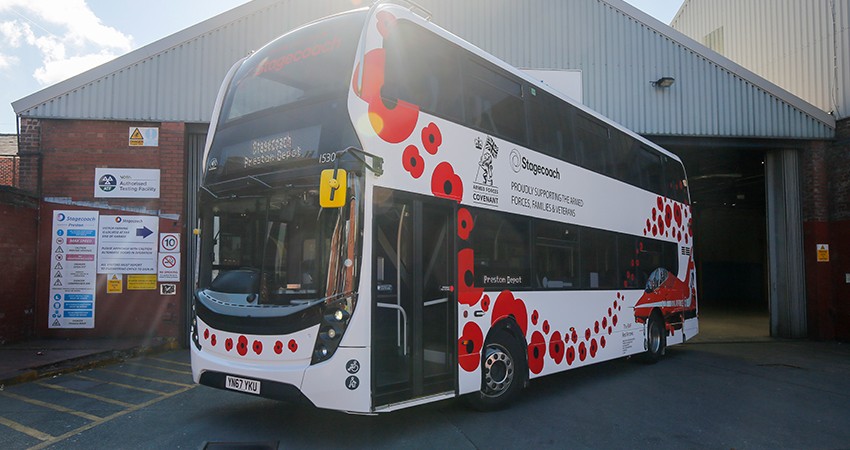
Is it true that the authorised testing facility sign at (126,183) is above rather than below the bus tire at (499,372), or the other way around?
above

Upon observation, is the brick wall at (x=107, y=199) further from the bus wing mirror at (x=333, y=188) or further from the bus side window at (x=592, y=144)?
the bus wing mirror at (x=333, y=188)

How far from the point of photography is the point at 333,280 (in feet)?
16.8

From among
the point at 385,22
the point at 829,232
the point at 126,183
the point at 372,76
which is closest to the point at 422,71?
the point at 385,22

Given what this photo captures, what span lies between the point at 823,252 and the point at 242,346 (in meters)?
15.5

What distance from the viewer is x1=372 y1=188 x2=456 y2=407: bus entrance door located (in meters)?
5.42

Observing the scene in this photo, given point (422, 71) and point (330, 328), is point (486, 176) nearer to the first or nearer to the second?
point (422, 71)

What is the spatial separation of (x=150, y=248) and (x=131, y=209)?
88 cm

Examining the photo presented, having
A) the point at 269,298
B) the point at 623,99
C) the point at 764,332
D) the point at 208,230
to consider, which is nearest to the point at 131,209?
the point at 208,230

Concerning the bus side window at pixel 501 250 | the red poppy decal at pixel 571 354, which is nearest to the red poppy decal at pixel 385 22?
the bus side window at pixel 501 250

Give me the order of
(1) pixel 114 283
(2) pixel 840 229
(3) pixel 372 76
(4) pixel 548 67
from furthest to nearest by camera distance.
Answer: (2) pixel 840 229, (4) pixel 548 67, (1) pixel 114 283, (3) pixel 372 76

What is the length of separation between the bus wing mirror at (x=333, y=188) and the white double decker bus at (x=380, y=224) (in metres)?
0.02

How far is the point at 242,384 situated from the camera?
17.7 ft

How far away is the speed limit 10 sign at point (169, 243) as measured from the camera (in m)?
11.9

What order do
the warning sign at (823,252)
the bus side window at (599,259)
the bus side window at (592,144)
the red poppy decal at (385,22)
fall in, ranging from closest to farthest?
the red poppy decal at (385,22)
the bus side window at (599,259)
the bus side window at (592,144)
the warning sign at (823,252)
